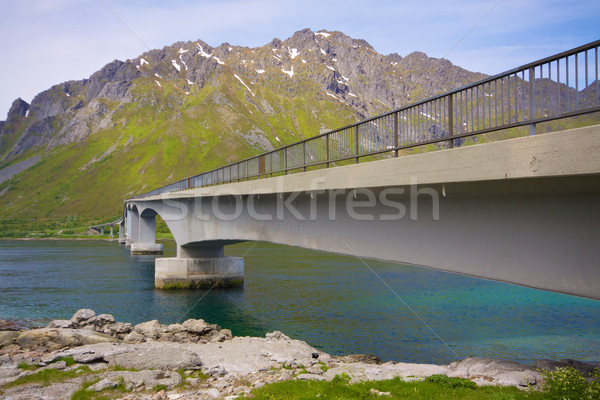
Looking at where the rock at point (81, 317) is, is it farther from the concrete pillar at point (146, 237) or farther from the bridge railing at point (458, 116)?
the concrete pillar at point (146, 237)

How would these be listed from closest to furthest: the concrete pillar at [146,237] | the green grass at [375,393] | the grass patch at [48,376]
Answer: the green grass at [375,393] < the grass patch at [48,376] < the concrete pillar at [146,237]

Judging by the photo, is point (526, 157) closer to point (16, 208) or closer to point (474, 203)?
point (474, 203)

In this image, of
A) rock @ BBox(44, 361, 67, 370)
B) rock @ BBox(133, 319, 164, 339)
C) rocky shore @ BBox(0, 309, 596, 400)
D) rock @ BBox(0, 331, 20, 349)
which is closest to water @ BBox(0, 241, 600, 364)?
rocky shore @ BBox(0, 309, 596, 400)

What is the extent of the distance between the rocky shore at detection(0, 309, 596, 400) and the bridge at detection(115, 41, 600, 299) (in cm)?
326

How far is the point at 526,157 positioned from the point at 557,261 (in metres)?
1.86

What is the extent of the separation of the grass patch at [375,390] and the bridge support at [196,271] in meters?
25.6

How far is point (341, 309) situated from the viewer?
26.6 m

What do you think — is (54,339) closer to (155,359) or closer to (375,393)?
(155,359)

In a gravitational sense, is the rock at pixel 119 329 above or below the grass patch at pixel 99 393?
below

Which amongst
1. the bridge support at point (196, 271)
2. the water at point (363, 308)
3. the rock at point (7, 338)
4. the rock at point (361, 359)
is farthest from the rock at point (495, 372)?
the bridge support at point (196, 271)

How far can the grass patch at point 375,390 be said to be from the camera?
33.1 feet

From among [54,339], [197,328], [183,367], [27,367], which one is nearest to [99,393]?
[183,367]

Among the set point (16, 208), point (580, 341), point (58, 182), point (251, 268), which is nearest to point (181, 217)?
point (251, 268)

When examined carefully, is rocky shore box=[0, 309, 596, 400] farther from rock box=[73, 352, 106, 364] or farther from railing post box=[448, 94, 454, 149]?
railing post box=[448, 94, 454, 149]
